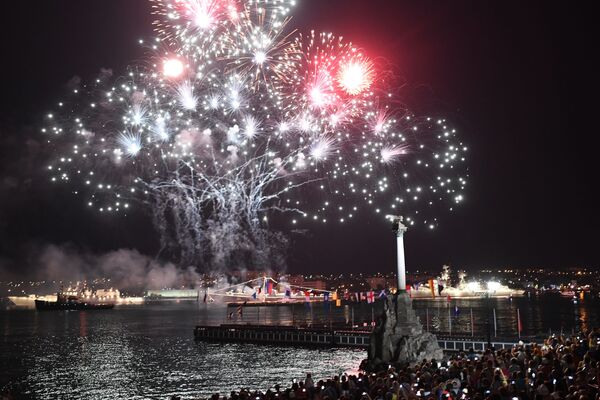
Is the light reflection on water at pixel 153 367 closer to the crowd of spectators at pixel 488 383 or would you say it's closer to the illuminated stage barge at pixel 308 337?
the illuminated stage barge at pixel 308 337

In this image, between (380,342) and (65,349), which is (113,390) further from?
(65,349)

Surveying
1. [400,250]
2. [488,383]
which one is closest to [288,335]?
[400,250]

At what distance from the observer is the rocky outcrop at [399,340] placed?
34.2m

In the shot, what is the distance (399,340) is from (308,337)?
97.8ft

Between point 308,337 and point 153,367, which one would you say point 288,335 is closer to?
point 308,337

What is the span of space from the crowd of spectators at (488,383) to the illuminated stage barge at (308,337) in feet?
84.4

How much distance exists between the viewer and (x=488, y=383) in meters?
16.7

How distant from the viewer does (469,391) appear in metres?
16.0

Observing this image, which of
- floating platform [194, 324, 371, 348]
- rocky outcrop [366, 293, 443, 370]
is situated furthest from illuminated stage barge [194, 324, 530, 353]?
rocky outcrop [366, 293, 443, 370]

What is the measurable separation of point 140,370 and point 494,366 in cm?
3542

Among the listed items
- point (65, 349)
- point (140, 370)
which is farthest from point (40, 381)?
point (65, 349)

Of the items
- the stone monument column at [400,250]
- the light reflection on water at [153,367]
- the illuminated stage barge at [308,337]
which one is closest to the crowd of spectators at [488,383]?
the stone monument column at [400,250]

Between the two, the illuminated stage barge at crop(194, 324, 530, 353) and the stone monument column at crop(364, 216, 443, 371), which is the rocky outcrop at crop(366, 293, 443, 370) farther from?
the illuminated stage barge at crop(194, 324, 530, 353)

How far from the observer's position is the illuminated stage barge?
47281 mm
